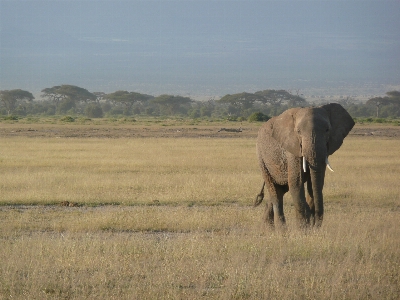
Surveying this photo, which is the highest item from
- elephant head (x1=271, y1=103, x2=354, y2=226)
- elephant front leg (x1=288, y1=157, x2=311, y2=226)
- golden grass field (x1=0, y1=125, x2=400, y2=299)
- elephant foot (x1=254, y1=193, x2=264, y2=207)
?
elephant head (x1=271, y1=103, x2=354, y2=226)

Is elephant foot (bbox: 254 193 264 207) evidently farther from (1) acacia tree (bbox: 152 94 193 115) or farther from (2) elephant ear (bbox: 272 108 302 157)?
(1) acacia tree (bbox: 152 94 193 115)

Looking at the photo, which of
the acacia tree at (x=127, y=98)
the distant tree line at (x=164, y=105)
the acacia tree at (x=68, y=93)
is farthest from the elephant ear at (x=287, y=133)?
the acacia tree at (x=68, y=93)

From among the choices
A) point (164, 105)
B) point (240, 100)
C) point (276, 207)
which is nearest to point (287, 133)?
point (276, 207)

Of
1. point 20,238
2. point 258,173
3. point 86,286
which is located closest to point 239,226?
point 20,238

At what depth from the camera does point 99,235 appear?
35.9ft

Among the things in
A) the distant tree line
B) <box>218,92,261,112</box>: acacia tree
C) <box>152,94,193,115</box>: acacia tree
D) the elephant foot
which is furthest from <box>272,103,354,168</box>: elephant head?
<box>152,94,193,115</box>: acacia tree

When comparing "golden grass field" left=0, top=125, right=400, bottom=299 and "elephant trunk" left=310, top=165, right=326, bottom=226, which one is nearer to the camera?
"golden grass field" left=0, top=125, right=400, bottom=299

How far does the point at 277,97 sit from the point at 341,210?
115 meters

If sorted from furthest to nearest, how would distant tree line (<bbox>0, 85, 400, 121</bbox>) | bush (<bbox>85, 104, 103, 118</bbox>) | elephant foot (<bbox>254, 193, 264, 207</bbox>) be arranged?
distant tree line (<bbox>0, 85, 400, 121</bbox>) → bush (<bbox>85, 104, 103, 118</bbox>) → elephant foot (<bbox>254, 193, 264, 207</bbox>)

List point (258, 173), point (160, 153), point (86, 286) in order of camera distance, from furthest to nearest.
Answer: point (160, 153) → point (258, 173) → point (86, 286)

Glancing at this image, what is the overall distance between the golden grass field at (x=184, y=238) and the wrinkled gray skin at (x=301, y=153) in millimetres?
398

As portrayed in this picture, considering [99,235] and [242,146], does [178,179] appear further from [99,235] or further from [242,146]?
[242,146]

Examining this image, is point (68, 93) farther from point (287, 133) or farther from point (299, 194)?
point (299, 194)

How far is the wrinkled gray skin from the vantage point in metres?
10.2
